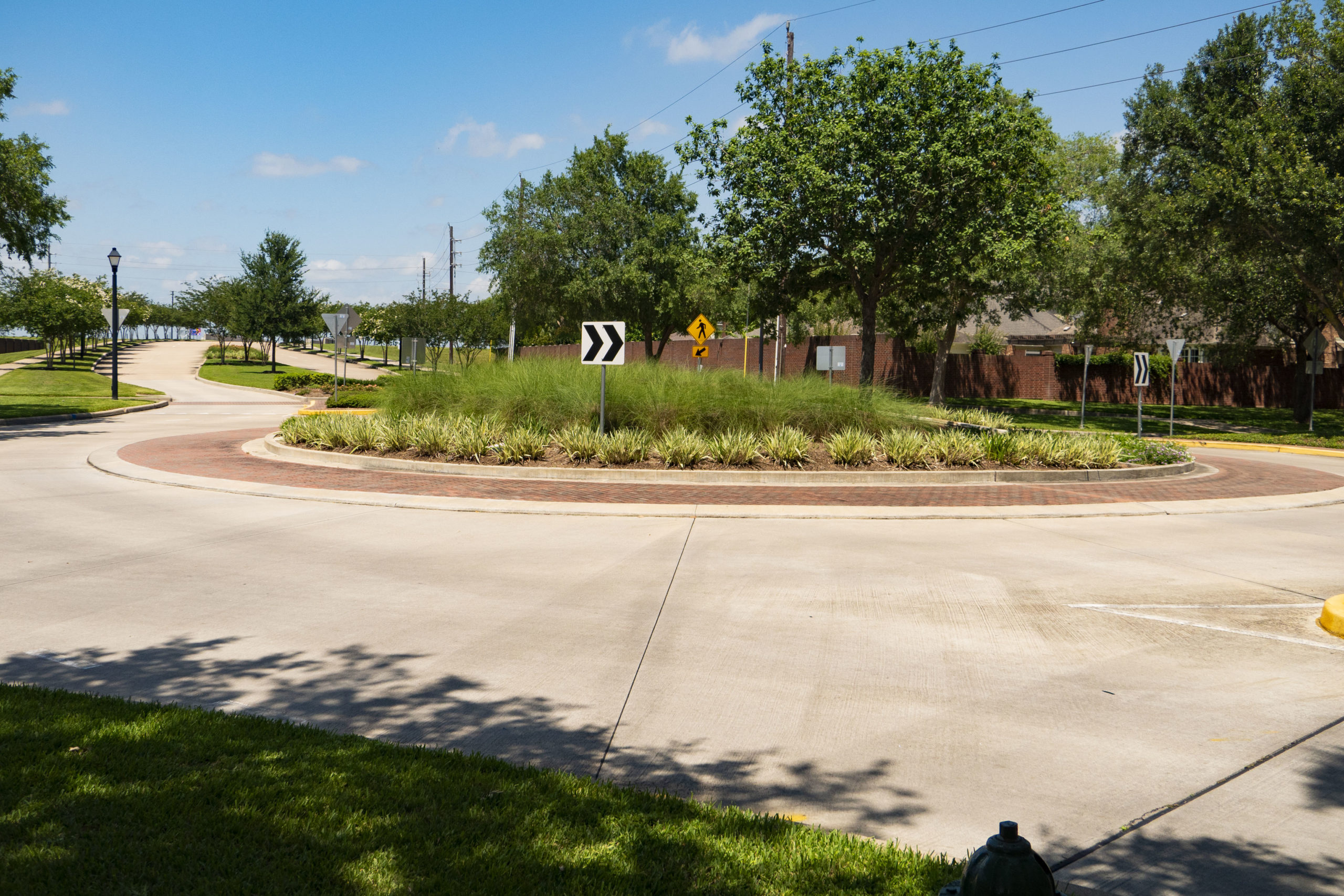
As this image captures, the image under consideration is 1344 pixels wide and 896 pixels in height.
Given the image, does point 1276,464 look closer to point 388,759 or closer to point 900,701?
point 900,701

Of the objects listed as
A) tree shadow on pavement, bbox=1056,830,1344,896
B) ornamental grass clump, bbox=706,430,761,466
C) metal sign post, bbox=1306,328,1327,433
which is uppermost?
metal sign post, bbox=1306,328,1327,433

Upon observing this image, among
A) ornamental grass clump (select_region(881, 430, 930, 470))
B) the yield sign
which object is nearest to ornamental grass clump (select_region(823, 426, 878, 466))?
ornamental grass clump (select_region(881, 430, 930, 470))

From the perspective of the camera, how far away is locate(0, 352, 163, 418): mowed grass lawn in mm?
29406

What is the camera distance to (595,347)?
15625mm

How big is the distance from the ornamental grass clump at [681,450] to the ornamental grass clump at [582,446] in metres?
1.01

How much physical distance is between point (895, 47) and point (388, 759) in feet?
78.5

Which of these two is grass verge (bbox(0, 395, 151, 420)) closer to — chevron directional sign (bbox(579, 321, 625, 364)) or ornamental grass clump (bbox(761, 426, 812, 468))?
chevron directional sign (bbox(579, 321, 625, 364))

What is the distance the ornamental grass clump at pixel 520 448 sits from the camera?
1598 centimetres

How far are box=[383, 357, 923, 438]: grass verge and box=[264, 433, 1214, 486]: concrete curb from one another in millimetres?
2010

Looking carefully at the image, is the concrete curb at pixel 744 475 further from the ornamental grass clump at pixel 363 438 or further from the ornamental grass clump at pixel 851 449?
the ornamental grass clump at pixel 363 438

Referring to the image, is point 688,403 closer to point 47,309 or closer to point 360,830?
point 360,830

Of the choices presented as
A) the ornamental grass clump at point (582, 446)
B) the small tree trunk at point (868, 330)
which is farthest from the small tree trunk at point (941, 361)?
the ornamental grass clump at point (582, 446)

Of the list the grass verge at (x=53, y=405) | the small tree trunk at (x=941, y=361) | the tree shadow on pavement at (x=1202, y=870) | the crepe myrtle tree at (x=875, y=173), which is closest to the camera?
the tree shadow on pavement at (x=1202, y=870)

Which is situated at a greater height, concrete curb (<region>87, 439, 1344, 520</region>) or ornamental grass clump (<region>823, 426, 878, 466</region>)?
ornamental grass clump (<region>823, 426, 878, 466</region>)
